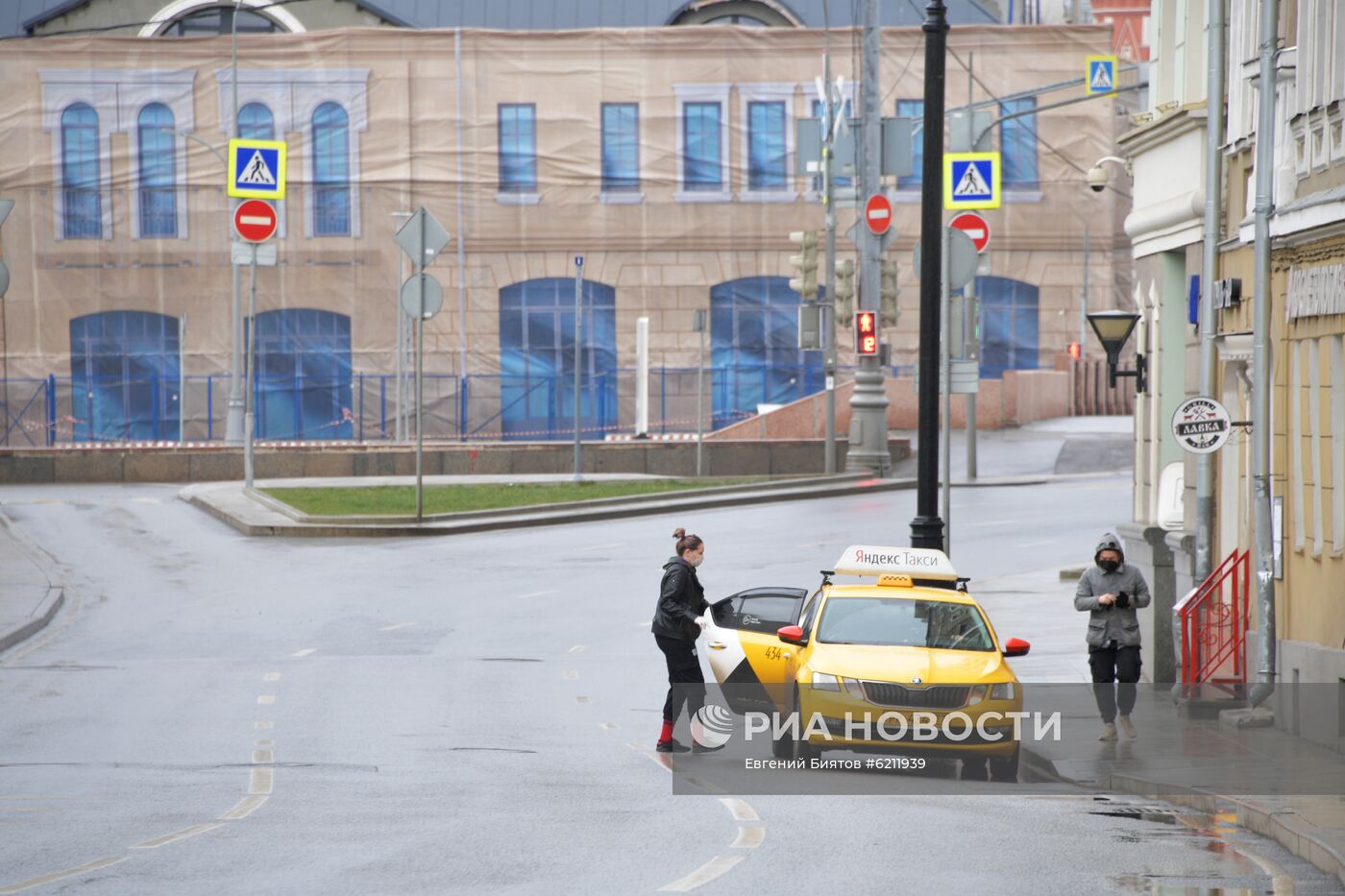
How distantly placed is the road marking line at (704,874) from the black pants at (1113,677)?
583 centimetres

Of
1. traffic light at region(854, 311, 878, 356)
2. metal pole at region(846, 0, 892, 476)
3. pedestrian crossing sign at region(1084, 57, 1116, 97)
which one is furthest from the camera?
pedestrian crossing sign at region(1084, 57, 1116, 97)

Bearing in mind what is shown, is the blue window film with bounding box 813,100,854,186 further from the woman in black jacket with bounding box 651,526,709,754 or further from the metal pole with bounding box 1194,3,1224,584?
the woman in black jacket with bounding box 651,526,709,754

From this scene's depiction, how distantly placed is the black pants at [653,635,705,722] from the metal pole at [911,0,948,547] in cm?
486

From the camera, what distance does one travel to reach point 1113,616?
1515cm

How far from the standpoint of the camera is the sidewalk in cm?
2014

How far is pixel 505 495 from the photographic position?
114ft

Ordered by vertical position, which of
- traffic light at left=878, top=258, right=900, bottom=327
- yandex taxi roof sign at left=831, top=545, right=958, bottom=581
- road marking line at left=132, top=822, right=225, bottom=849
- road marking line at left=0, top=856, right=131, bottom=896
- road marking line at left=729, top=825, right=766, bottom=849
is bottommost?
road marking line at left=729, top=825, right=766, bottom=849

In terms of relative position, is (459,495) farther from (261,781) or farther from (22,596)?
(261,781)

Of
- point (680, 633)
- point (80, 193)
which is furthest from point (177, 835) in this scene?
point (80, 193)

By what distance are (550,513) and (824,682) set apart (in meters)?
19.5

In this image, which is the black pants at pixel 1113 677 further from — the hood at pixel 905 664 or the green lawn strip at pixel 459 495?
the green lawn strip at pixel 459 495

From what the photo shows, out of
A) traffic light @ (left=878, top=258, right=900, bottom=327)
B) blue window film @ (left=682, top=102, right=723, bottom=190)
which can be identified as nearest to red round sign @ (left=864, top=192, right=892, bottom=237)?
traffic light @ (left=878, top=258, right=900, bottom=327)

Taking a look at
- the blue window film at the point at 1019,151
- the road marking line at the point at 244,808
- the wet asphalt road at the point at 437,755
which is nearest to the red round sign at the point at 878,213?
the wet asphalt road at the point at 437,755

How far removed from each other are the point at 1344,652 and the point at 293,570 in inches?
600
